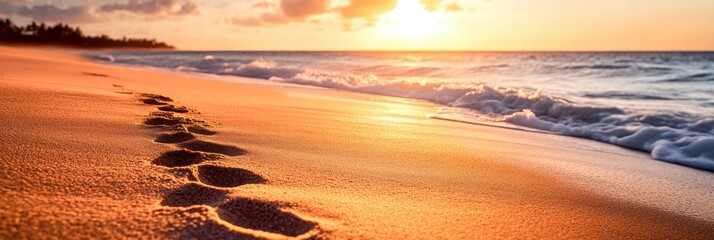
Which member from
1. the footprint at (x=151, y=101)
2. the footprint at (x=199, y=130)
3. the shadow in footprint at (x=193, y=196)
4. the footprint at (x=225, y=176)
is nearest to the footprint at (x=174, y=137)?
the footprint at (x=199, y=130)

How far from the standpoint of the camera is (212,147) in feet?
6.61

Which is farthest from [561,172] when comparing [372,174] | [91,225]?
[91,225]

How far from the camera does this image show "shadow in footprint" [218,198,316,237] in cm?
113

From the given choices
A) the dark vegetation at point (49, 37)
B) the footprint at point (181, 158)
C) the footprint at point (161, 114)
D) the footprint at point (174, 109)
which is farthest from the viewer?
the dark vegetation at point (49, 37)

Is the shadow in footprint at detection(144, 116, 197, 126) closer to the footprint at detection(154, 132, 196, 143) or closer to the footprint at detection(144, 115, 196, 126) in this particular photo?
the footprint at detection(144, 115, 196, 126)

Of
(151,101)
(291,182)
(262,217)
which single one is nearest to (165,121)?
(151,101)

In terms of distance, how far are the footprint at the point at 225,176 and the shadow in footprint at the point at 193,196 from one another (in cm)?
15

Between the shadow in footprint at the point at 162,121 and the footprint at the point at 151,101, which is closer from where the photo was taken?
the shadow in footprint at the point at 162,121

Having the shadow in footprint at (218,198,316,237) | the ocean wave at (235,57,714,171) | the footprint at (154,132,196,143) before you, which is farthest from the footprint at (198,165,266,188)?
the ocean wave at (235,57,714,171)

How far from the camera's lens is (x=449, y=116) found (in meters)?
4.94

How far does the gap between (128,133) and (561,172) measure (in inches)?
86.0

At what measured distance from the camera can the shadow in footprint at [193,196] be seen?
→ 1.21 metres

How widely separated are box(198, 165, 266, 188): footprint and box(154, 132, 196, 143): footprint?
513 mm

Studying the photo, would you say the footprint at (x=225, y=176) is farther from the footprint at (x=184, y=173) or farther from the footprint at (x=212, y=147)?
the footprint at (x=212, y=147)
